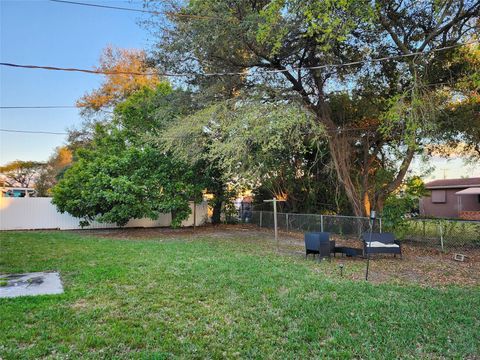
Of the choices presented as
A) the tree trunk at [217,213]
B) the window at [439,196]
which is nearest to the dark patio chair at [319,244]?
the tree trunk at [217,213]

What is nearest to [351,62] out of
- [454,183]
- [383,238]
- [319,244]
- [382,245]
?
[383,238]

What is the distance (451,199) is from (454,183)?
139cm

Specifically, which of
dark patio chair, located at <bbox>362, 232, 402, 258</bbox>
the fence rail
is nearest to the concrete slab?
dark patio chair, located at <bbox>362, 232, 402, 258</bbox>

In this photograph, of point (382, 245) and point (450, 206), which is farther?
point (450, 206)

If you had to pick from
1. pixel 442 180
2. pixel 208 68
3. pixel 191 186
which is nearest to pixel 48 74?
pixel 208 68


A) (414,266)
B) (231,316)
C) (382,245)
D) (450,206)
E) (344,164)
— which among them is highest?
(344,164)

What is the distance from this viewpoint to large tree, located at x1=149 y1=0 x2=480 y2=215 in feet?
26.9

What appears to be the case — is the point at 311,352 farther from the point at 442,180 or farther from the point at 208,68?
the point at 442,180

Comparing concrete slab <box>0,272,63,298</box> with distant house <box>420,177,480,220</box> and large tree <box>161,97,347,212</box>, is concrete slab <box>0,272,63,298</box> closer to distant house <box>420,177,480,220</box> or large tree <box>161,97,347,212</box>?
large tree <box>161,97,347,212</box>

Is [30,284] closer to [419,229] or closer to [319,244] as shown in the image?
[319,244]

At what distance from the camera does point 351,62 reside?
10.4 meters

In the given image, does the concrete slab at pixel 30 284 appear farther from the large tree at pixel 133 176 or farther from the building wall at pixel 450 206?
the building wall at pixel 450 206

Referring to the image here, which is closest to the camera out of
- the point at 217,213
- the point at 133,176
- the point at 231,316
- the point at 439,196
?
the point at 231,316

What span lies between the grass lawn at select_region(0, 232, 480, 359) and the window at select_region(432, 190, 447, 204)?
82.1 ft
